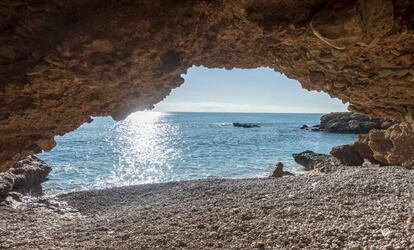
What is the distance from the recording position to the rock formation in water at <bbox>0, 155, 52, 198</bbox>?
67.6 feet

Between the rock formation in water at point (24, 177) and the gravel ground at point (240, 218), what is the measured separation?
65.2 inches

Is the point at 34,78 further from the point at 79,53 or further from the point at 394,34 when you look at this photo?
the point at 394,34

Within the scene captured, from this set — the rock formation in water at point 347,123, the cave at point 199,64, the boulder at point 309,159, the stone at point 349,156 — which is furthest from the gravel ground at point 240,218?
the rock formation in water at point 347,123

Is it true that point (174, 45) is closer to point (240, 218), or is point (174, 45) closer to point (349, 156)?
point (240, 218)

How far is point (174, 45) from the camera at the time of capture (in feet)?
21.3

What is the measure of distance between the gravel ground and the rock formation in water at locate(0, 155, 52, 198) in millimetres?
1656

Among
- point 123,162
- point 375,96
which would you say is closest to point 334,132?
point 123,162

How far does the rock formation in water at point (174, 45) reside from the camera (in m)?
5.18

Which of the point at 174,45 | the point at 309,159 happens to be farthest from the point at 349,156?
the point at 174,45

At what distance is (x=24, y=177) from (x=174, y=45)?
20.9 metres

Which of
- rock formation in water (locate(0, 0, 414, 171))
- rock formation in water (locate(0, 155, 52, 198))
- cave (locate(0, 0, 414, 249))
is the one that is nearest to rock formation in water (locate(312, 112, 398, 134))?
rock formation in water (locate(0, 155, 52, 198))

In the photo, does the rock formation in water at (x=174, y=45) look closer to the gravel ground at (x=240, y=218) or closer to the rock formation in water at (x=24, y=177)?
the gravel ground at (x=240, y=218)

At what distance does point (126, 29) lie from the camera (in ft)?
18.9

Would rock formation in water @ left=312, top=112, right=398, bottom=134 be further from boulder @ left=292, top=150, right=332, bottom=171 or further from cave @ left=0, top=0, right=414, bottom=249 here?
cave @ left=0, top=0, right=414, bottom=249
